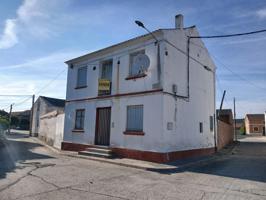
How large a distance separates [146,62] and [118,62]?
2.11 m

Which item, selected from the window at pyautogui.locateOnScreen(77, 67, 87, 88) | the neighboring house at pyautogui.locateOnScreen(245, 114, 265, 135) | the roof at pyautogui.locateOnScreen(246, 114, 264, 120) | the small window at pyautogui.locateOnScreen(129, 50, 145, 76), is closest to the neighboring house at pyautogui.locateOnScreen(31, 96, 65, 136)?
the window at pyautogui.locateOnScreen(77, 67, 87, 88)

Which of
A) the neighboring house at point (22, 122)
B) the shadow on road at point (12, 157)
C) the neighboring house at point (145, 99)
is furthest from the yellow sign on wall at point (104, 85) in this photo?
the neighboring house at point (22, 122)

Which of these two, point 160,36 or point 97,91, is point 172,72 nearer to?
point 160,36

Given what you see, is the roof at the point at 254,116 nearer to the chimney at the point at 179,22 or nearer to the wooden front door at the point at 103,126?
the chimney at the point at 179,22

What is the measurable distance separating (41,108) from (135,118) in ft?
96.0

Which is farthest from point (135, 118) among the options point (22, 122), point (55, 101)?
point (22, 122)

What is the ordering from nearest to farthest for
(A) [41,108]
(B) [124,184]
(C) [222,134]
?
(B) [124,184] < (C) [222,134] < (A) [41,108]

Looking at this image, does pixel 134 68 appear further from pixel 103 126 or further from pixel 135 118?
pixel 103 126

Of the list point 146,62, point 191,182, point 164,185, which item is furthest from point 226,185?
point 146,62

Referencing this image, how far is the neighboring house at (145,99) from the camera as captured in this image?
12.5 meters

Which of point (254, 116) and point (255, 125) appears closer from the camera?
point (255, 125)

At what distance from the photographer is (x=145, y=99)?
1282 centimetres

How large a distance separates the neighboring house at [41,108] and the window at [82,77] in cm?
1994

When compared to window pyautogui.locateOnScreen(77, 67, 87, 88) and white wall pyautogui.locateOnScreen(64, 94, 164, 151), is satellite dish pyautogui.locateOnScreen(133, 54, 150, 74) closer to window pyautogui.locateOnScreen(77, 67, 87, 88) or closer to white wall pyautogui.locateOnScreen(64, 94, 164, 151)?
white wall pyautogui.locateOnScreen(64, 94, 164, 151)
